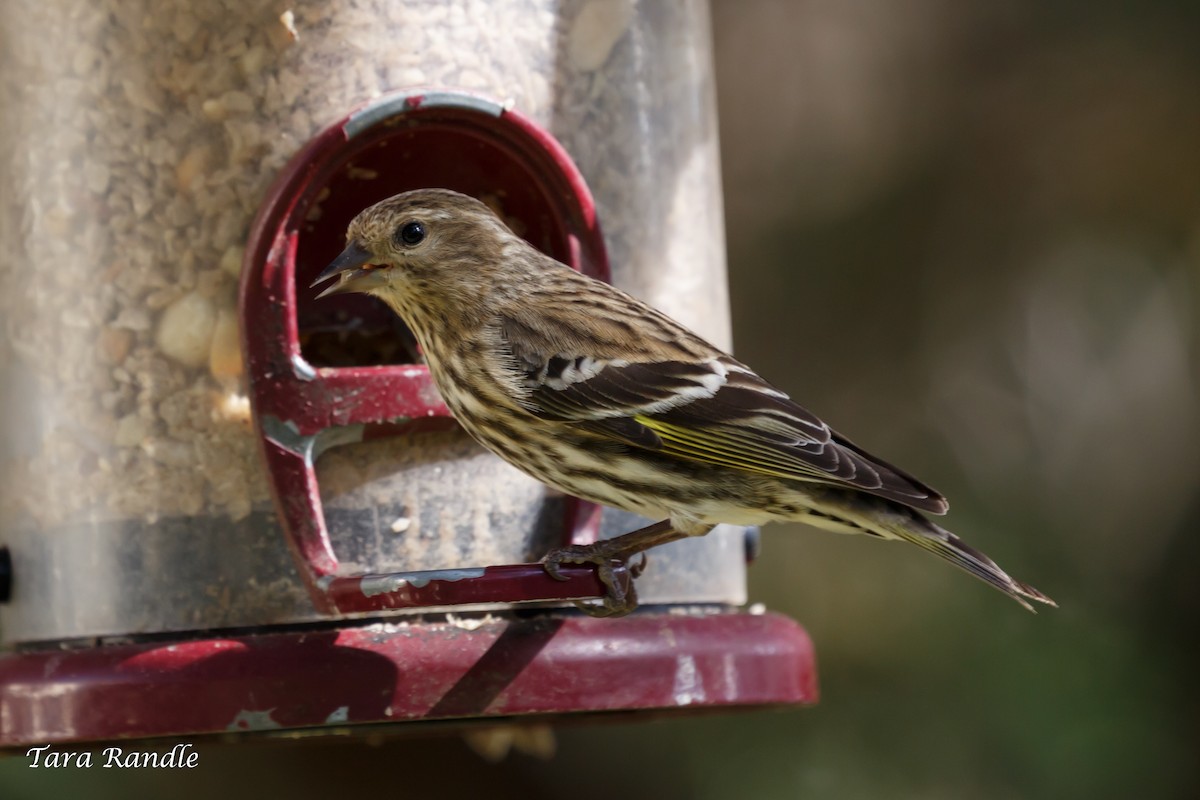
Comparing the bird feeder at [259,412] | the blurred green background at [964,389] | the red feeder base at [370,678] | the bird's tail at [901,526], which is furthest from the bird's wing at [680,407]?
the blurred green background at [964,389]

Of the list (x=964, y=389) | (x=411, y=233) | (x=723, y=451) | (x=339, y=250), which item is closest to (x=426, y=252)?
(x=411, y=233)

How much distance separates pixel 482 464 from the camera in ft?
16.1

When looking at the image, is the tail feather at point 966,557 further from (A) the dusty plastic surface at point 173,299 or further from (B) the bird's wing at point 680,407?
(A) the dusty plastic surface at point 173,299

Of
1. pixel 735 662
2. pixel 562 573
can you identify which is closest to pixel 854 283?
pixel 735 662

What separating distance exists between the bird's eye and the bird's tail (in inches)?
51.8

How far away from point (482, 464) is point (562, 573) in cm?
92

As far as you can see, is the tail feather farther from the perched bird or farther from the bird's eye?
the bird's eye

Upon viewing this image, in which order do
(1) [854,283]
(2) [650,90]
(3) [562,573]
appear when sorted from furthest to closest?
(1) [854,283], (2) [650,90], (3) [562,573]

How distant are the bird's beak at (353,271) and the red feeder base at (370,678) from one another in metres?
0.91

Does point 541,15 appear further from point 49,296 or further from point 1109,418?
point 1109,418

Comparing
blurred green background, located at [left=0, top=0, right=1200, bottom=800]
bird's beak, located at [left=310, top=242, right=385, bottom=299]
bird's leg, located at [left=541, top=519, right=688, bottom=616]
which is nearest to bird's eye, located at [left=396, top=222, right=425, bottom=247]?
bird's beak, located at [left=310, top=242, right=385, bottom=299]

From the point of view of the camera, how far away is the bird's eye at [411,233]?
4.70 m

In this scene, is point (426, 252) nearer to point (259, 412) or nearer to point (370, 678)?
point (259, 412)

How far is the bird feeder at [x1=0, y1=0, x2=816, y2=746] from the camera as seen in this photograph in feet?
14.6
